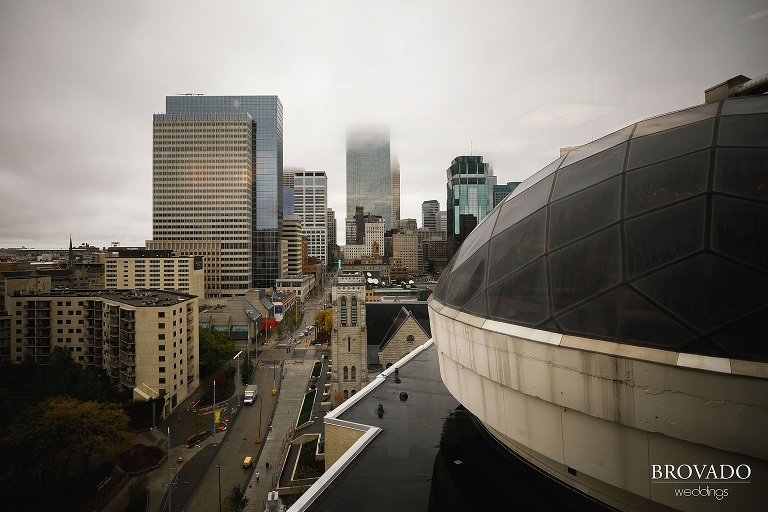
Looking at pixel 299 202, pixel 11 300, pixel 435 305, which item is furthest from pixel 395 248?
pixel 435 305

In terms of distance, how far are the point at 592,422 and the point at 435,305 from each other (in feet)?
12.7

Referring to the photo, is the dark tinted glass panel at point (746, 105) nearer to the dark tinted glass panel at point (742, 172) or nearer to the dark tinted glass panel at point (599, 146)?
the dark tinted glass panel at point (742, 172)

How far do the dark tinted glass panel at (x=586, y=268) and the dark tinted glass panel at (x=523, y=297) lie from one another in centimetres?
17

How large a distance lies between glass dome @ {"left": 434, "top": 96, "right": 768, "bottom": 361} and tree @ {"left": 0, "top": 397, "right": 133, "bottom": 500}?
24.8m

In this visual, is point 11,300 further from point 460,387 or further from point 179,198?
point 179,198

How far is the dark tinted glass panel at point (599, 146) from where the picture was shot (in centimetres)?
620

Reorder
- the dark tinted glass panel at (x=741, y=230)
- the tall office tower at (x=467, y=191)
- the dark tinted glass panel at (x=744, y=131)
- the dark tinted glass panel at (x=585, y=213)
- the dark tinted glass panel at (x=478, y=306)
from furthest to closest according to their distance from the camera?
the tall office tower at (x=467, y=191) → the dark tinted glass panel at (x=478, y=306) → the dark tinted glass panel at (x=585, y=213) → the dark tinted glass panel at (x=744, y=131) → the dark tinted glass panel at (x=741, y=230)

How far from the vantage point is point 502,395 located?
18.7ft

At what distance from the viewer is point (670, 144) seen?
516 centimetres

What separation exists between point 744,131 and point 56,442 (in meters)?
29.7

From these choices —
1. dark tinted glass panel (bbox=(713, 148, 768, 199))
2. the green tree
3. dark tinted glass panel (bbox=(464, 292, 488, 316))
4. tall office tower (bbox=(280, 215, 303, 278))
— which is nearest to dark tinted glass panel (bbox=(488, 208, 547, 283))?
dark tinted glass panel (bbox=(464, 292, 488, 316))

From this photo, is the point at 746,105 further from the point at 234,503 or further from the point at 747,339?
the point at 234,503

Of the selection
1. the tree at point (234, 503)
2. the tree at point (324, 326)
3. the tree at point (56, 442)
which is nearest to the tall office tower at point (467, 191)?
the tree at point (324, 326)

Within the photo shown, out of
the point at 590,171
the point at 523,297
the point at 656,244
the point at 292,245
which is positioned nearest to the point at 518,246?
the point at 523,297
